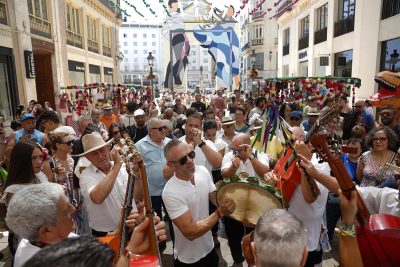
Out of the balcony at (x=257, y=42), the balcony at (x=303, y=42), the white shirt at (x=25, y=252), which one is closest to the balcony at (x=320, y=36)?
the balcony at (x=303, y=42)

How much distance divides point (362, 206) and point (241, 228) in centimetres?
210

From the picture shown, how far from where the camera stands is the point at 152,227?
2.05 metres

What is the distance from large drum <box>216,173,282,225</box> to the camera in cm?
248

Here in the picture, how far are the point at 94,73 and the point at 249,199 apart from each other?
2223cm

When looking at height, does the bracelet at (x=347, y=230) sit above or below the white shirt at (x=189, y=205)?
above

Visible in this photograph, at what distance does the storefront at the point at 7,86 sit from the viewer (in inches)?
431

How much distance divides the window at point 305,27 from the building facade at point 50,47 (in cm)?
1537

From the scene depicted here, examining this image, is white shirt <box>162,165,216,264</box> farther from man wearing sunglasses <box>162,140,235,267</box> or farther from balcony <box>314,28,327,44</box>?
balcony <box>314,28,327,44</box>

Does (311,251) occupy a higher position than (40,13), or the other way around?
(40,13)

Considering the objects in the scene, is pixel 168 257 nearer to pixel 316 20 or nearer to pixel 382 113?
pixel 382 113

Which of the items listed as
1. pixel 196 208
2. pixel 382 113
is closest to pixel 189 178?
pixel 196 208

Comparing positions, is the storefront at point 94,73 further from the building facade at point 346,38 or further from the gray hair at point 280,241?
the gray hair at point 280,241

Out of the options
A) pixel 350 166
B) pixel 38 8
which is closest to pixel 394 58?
pixel 350 166

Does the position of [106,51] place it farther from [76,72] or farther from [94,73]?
[76,72]
